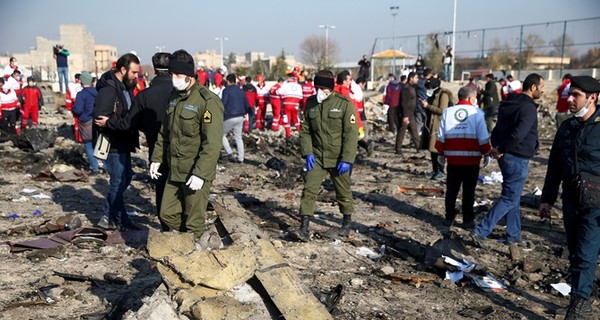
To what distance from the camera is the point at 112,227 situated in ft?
21.3

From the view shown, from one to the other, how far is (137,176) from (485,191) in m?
6.44

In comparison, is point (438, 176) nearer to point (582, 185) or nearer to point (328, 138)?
point (328, 138)

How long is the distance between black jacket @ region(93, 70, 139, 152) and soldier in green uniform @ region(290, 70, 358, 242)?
2.04 m

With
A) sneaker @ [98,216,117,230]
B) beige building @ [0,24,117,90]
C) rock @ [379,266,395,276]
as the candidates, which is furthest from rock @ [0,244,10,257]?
beige building @ [0,24,117,90]

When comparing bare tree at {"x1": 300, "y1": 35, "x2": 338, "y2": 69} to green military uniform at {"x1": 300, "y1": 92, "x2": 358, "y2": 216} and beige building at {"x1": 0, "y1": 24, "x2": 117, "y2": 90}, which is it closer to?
beige building at {"x1": 0, "y1": 24, "x2": 117, "y2": 90}

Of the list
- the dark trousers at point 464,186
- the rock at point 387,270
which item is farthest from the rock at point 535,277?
the dark trousers at point 464,186

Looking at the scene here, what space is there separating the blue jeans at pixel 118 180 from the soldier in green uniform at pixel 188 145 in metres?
1.33

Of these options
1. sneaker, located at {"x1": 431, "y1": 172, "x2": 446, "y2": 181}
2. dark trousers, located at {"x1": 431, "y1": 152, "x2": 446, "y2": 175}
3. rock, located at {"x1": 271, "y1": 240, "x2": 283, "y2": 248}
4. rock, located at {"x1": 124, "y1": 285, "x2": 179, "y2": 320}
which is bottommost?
rock, located at {"x1": 271, "y1": 240, "x2": 283, "y2": 248}

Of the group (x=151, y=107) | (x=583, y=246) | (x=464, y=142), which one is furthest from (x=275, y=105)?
(x=583, y=246)

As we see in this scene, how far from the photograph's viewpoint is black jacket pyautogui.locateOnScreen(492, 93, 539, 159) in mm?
5910

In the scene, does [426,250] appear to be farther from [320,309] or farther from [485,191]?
[485,191]

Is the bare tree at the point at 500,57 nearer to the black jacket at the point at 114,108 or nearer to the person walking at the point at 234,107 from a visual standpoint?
the person walking at the point at 234,107

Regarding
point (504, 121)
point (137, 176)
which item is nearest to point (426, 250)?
point (504, 121)

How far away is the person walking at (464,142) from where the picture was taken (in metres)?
6.57
